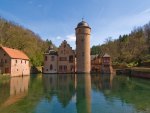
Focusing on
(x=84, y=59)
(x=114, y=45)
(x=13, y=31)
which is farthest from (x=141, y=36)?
(x=13, y=31)

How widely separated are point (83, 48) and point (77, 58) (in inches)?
135

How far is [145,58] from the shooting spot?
6775 cm

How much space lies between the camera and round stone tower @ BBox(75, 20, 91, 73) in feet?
215

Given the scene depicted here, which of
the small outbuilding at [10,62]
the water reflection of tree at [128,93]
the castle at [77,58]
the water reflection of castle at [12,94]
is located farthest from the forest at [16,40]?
the water reflection of tree at [128,93]

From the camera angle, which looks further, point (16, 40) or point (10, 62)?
point (16, 40)

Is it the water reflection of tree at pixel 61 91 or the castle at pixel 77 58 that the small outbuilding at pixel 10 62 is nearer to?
the castle at pixel 77 58

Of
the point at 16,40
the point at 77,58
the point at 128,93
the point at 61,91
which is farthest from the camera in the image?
the point at 77,58

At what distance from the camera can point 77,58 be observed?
218 feet

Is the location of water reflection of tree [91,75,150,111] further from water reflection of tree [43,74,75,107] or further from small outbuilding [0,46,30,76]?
small outbuilding [0,46,30,76]

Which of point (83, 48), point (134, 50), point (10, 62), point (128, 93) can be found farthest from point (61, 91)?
point (134, 50)

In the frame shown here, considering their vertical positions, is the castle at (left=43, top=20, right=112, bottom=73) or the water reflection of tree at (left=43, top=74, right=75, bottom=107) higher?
the castle at (left=43, top=20, right=112, bottom=73)

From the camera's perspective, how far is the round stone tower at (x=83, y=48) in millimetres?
65625

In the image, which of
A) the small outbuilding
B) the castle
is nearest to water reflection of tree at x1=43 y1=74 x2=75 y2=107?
the small outbuilding

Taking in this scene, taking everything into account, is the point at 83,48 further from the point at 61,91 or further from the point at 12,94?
the point at 12,94
